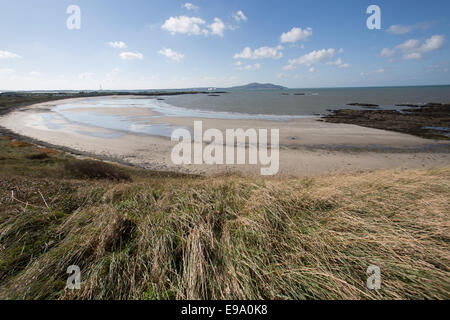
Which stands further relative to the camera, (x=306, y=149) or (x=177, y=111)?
(x=177, y=111)

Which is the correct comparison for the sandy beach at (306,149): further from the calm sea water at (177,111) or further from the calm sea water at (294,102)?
the calm sea water at (294,102)

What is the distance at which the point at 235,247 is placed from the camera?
2.73 m

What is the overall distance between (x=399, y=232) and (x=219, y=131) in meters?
21.0

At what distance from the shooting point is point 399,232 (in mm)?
2896

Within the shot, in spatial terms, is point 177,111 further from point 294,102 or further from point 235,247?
point 235,247

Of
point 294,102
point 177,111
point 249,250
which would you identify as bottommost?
point 249,250

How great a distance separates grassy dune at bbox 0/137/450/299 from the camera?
2.16m

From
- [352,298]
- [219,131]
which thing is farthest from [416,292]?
[219,131]

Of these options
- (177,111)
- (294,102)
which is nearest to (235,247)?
(177,111)

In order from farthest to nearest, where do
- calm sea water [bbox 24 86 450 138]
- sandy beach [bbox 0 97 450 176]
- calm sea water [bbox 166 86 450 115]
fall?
calm sea water [bbox 166 86 450 115], calm sea water [bbox 24 86 450 138], sandy beach [bbox 0 97 450 176]

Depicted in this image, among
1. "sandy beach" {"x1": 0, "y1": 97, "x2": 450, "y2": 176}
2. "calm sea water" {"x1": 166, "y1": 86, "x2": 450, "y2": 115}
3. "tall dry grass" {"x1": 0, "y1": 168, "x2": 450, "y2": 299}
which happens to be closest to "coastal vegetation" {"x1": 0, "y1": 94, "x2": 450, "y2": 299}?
"tall dry grass" {"x1": 0, "y1": 168, "x2": 450, "y2": 299}

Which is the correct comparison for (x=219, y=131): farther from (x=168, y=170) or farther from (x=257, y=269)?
(x=257, y=269)

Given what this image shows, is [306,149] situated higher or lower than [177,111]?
lower

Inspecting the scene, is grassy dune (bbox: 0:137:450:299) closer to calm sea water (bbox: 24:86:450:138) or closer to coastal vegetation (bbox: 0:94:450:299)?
coastal vegetation (bbox: 0:94:450:299)
